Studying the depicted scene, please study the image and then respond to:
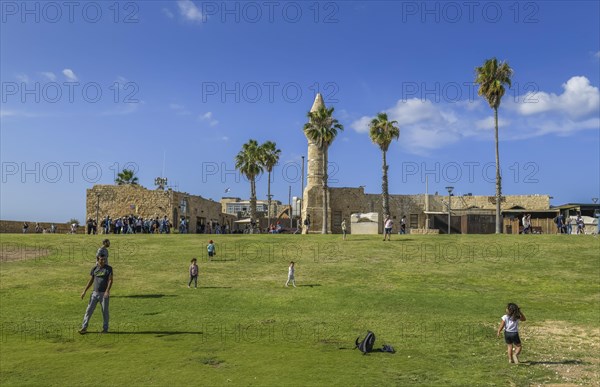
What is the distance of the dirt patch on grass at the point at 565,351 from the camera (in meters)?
10.7

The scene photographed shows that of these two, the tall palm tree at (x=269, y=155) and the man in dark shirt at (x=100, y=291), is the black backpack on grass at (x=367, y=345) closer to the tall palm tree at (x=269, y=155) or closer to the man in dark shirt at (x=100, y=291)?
the man in dark shirt at (x=100, y=291)


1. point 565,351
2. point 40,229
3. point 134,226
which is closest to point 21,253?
point 134,226

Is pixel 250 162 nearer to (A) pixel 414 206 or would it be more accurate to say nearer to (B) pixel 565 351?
(A) pixel 414 206

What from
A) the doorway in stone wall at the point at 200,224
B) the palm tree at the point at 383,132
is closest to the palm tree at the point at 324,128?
the palm tree at the point at 383,132

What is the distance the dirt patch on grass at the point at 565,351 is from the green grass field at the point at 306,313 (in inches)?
2.0

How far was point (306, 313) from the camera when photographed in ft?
56.3

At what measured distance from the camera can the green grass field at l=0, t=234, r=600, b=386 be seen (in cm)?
1044

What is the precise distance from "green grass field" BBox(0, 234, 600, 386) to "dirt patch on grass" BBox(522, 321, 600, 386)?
0.05 metres

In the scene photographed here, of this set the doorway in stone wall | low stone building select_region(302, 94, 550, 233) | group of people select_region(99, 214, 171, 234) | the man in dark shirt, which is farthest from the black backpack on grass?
the doorway in stone wall

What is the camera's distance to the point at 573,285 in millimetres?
22531

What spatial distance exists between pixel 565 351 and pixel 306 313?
7.73m

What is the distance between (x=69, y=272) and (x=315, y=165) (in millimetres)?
33838

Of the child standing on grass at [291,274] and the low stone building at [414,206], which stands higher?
the low stone building at [414,206]

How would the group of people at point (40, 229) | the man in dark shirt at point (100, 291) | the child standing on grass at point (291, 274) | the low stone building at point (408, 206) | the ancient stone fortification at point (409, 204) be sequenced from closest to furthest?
the man in dark shirt at point (100, 291) < the child standing on grass at point (291, 274) < the group of people at point (40, 229) < the low stone building at point (408, 206) < the ancient stone fortification at point (409, 204)
